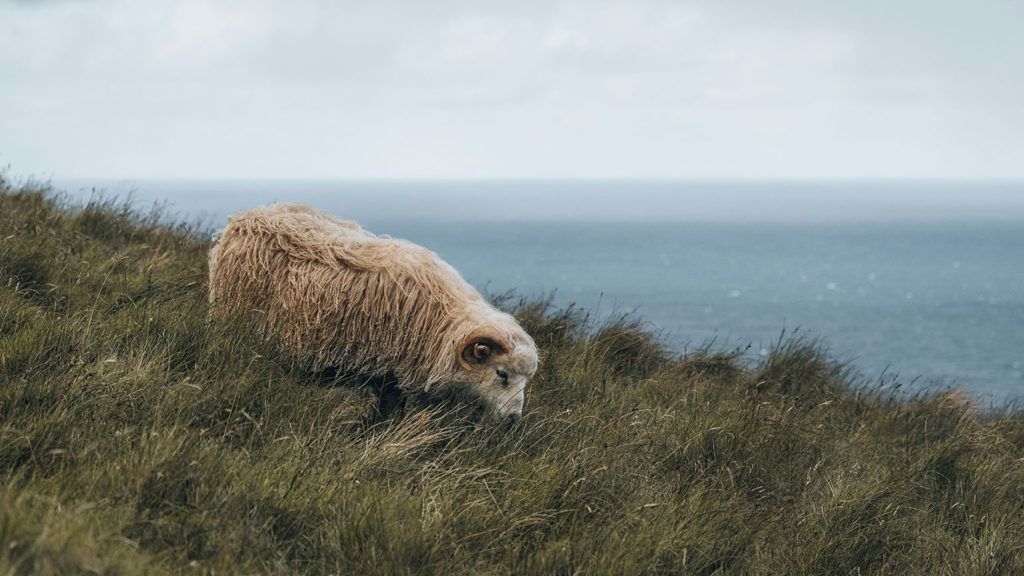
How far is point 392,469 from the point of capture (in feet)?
12.3

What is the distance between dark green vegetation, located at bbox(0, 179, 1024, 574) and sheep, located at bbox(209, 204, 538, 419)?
195mm

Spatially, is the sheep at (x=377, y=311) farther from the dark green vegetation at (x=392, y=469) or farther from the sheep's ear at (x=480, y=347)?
the dark green vegetation at (x=392, y=469)

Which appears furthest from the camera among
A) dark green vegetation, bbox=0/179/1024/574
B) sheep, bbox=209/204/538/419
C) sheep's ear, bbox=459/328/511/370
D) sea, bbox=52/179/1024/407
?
sea, bbox=52/179/1024/407

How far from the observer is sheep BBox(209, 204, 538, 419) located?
458 cm

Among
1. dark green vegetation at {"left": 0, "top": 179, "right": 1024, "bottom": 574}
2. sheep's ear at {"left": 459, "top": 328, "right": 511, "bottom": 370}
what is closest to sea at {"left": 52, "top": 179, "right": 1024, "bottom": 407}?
dark green vegetation at {"left": 0, "top": 179, "right": 1024, "bottom": 574}

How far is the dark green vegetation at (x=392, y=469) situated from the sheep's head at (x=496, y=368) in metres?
0.16

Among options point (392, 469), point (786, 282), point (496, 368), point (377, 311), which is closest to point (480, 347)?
point (496, 368)

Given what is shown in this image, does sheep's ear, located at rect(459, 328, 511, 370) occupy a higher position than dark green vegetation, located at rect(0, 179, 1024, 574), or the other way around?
sheep's ear, located at rect(459, 328, 511, 370)

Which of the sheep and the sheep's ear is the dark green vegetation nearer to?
the sheep

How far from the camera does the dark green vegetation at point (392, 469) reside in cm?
299

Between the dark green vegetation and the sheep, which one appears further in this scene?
the sheep

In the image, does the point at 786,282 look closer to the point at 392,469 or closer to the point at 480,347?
the point at 480,347

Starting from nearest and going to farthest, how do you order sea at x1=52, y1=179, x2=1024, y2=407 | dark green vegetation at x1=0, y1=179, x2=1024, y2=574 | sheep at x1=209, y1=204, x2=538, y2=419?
1. dark green vegetation at x1=0, y1=179, x2=1024, y2=574
2. sheep at x1=209, y1=204, x2=538, y2=419
3. sea at x1=52, y1=179, x2=1024, y2=407

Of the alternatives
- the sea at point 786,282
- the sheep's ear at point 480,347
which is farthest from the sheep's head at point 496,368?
the sea at point 786,282
